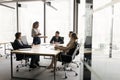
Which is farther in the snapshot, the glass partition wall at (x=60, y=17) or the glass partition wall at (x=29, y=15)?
the glass partition wall at (x=29, y=15)

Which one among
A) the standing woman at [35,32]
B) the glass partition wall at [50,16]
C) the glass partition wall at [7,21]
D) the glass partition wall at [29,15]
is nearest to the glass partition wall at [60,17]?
the glass partition wall at [50,16]

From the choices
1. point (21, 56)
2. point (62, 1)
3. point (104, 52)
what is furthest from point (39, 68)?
point (62, 1)

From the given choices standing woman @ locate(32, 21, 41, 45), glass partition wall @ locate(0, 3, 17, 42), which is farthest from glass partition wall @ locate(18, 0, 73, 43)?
standing woman @ locate(32, 21, 41, 45)

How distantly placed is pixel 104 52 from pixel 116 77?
0.41 m

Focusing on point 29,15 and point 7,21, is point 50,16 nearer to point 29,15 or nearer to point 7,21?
point 29,15

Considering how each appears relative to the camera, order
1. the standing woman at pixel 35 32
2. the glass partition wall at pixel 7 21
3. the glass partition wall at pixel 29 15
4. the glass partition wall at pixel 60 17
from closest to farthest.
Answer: the standing woman at pixel 35 32
the glass partition wall at pixel 7 21
the glass partition wall at pixel 60 17
the glass partition wall at pixel 29 15

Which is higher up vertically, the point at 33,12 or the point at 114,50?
the point at 33,12

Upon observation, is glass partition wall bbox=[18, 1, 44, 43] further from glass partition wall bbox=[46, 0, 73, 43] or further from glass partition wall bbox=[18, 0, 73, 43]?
glass partition wall bbox=[46, 0, 73, 43]

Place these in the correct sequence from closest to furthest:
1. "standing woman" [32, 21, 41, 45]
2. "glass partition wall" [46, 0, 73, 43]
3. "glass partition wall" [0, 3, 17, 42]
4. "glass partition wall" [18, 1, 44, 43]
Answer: "standing woman" [32, 21, 41, 45]
"glass partition wall" [0, 3, 17, 42]
"glass partition wall" [46, 0, 73, 43]
"glass partition wall" [18, 1, 44, 43]

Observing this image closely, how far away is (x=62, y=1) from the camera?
8164 millimetres

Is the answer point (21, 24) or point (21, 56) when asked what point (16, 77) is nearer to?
point (21, 56)

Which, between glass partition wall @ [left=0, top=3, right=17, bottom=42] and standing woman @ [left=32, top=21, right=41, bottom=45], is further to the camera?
glass partition wall @ [left=0, top=3, right=17, bottom=42]

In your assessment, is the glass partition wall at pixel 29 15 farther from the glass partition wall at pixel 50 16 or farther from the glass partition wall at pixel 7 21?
the glass partition wall at pixel 7 21

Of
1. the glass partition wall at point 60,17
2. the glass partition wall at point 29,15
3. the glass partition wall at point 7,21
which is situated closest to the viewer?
the glass partition wall at point 7,21
